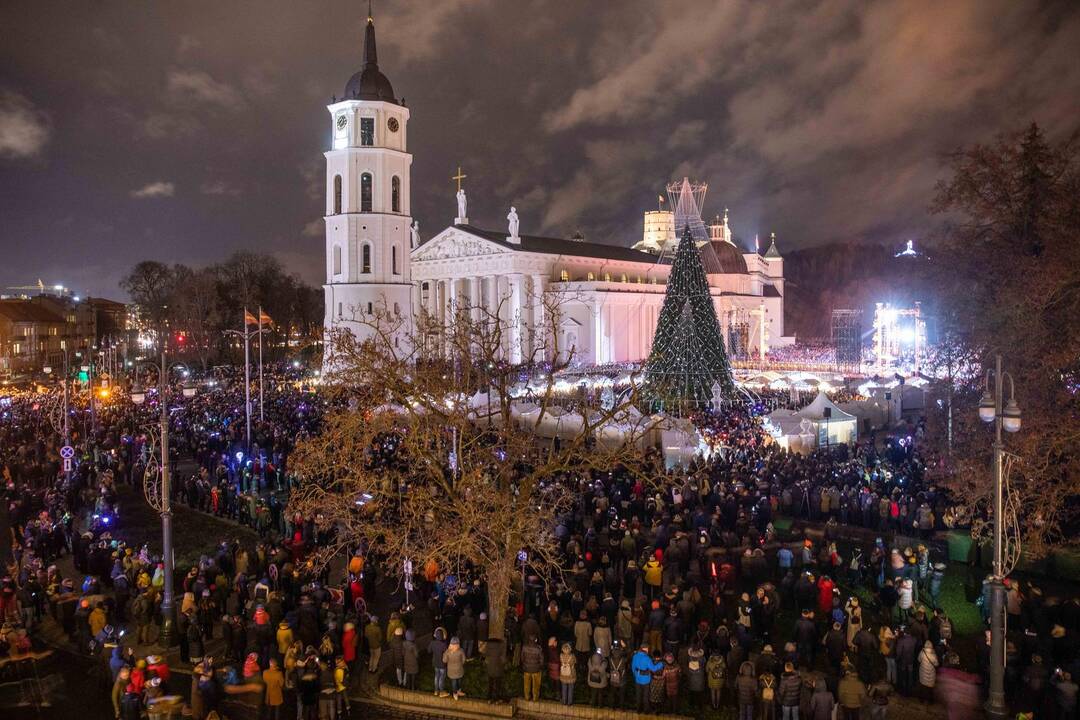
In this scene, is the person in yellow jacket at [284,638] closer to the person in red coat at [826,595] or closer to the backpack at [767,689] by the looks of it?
the backpack at [767,689]

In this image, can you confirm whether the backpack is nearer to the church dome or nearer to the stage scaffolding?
the stage scaffolding

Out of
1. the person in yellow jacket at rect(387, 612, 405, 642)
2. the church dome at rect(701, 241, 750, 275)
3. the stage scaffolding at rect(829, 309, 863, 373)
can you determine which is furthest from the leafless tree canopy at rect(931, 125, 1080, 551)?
the church dome at rect(701, 241, 750, 275)

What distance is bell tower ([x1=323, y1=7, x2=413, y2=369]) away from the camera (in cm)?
4703

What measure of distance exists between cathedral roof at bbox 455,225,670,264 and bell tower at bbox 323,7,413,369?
20438mm

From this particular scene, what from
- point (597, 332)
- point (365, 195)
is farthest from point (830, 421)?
point (597, 332)

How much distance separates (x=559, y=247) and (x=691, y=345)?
4170 cm

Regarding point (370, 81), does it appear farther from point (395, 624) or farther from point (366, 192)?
point (395, 624)

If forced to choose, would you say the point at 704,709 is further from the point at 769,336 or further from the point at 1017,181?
the point at 769,336

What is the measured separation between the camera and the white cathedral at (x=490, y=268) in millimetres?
47125

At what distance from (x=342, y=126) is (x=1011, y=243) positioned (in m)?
38.6

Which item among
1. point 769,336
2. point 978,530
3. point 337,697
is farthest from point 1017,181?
point 769,336

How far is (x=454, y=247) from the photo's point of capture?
70375 millimetres

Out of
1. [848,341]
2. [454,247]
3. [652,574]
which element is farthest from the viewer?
[848,341]

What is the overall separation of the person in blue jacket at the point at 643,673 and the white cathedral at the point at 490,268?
16.2 ft
